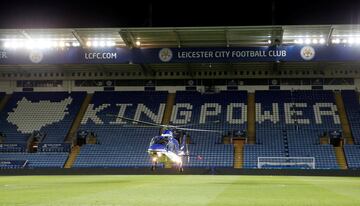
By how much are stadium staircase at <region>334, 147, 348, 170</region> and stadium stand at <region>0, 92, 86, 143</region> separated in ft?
81.0

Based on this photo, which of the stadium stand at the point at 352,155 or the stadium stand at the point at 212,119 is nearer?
the stadium stand at the point at 352,155

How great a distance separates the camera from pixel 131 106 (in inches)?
1966

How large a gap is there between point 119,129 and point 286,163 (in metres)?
16.2

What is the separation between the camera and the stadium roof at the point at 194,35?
135 feet

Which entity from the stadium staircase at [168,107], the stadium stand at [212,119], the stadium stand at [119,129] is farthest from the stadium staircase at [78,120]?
the stadium stand at [212,119]

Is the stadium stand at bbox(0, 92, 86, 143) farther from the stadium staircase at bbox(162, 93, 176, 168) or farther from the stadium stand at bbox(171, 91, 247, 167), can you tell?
the stadium stand at bbox(171, 91, 247, 167)

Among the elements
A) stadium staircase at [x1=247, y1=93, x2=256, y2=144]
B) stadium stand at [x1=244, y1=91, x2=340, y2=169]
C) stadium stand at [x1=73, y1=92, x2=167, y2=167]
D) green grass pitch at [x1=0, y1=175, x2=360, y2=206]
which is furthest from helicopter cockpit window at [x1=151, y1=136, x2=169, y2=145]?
stadium staircase at [x1=247, y1=93, x2=256, y2=144]

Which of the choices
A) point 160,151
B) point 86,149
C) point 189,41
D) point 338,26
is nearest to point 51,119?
point 86,149

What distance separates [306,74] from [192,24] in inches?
632

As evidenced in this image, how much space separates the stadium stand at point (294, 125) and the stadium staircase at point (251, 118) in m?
0.43

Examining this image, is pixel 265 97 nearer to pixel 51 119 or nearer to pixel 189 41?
pixel 189 41

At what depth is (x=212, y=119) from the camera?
47406 millimetres

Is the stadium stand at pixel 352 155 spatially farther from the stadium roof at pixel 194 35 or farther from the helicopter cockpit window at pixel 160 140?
the helicopter cockpit window at pixel 160 140

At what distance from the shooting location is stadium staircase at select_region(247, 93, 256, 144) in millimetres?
45328
